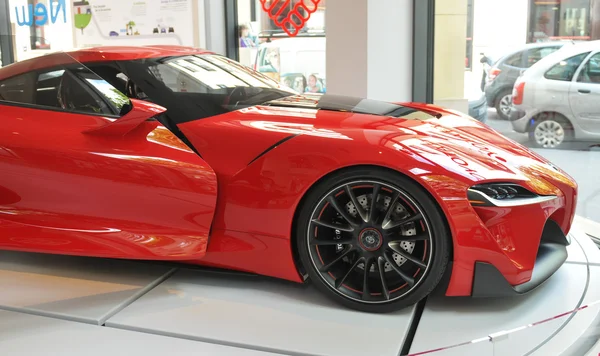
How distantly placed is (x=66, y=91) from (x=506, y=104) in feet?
12.3

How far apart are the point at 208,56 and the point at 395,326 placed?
1652 millimetres

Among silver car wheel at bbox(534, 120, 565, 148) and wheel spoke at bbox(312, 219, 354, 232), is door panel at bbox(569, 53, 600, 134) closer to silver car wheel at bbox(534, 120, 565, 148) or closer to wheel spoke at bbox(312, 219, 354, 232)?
silver car wheel at bbox(534, 120, 565, 148)

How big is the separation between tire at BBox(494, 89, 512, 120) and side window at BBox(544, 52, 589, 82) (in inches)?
16.7

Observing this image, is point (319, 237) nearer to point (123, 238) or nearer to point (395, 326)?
point (395, 326)

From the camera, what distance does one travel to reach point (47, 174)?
8.14 ft

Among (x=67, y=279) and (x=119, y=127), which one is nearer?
(x=119, y=127)

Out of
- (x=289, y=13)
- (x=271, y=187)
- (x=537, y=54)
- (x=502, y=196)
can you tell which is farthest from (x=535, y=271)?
(x=289, y=13)

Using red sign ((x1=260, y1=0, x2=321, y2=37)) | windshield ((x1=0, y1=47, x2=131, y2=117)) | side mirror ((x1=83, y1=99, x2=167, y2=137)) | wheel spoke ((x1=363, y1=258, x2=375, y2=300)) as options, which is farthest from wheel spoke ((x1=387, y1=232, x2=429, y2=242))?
red sign ((x1=260, y1=0, x2=321, y2=37))

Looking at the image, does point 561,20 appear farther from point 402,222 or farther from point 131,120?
point 131,120

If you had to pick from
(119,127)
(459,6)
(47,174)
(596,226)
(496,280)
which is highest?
Answer: (459,6)

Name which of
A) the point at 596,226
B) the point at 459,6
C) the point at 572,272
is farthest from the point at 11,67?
the point at 459,6

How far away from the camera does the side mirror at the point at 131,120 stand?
236 centimetres

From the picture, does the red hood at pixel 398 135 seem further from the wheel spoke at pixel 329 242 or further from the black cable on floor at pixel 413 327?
the black cable on floor at pixel 413 327

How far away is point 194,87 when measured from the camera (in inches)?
105
